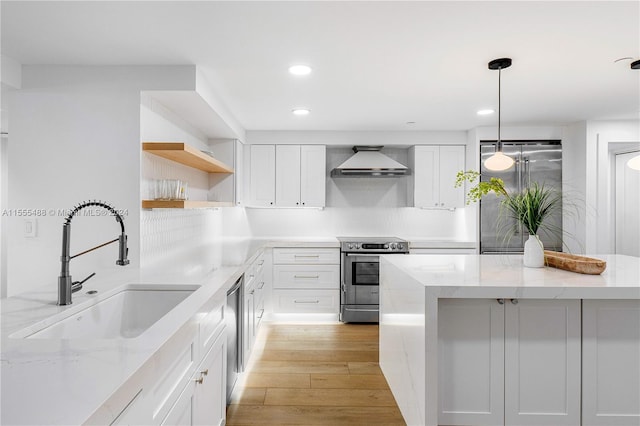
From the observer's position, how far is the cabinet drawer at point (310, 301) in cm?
446

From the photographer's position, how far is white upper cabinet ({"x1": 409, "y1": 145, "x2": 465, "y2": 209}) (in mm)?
4703

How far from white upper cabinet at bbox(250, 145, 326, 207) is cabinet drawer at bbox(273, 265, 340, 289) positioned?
82cm

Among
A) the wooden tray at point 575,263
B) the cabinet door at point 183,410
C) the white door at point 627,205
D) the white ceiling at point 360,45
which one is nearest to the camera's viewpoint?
the cabinet door at point 183,410

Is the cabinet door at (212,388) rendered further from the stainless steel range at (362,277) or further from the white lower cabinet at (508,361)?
the stainless steel range at (362,277)

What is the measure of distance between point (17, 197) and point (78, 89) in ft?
2.77

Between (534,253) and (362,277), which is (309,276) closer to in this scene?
(362,277)

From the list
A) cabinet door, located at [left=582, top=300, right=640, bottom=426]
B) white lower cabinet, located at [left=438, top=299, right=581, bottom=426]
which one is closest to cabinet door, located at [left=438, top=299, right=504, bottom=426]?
white lower cabinet, located at [left=438, top=299, right=581, bottom=426]

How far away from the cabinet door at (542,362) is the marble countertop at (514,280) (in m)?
0.13

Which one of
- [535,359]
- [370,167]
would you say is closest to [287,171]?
[370,167]

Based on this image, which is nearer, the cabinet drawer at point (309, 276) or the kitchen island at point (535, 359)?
the kitchen island at point (535, 359)

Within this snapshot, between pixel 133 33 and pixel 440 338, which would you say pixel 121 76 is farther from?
pixel 440 338

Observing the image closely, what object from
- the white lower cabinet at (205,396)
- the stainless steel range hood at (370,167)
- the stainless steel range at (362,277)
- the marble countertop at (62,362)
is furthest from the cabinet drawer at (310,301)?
the marble countertop at (62,362)

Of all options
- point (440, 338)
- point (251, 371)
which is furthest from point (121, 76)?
point (440, 338)

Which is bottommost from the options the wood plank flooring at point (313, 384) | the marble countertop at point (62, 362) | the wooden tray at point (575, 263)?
the wood plank flooring at point (313, 384)
